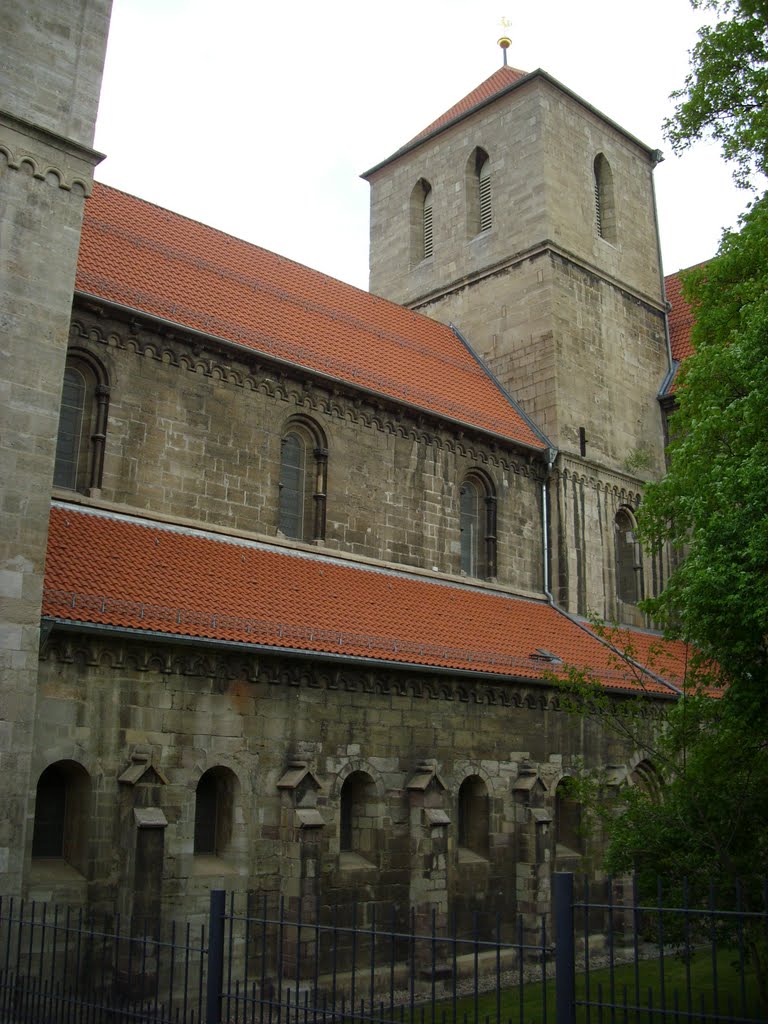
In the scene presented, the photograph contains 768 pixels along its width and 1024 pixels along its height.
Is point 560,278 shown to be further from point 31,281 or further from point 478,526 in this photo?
point 31,281

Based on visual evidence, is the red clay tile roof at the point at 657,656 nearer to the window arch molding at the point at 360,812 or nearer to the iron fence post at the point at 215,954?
the window arch molding at the point at 360,812

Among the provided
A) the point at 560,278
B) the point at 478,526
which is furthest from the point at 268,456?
the point at 560,278

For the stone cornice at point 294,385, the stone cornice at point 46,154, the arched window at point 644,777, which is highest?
the stone cornice at point 46,154

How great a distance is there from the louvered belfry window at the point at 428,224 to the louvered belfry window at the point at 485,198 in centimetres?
209

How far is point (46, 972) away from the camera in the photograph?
43.1 feet

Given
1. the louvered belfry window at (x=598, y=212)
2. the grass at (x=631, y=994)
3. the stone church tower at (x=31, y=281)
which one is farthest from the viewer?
the louvered belfry window at (x=598, y=212)

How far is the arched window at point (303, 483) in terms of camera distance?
832 inches

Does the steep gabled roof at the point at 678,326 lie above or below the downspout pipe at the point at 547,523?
above

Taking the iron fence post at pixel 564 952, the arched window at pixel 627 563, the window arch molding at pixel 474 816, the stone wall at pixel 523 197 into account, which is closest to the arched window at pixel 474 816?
the window arch molding at pixel 474 816

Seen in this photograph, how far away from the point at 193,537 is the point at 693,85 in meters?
11.7

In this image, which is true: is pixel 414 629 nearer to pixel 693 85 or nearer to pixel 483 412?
pixel 483 412

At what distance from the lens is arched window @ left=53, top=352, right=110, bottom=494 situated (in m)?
18.0

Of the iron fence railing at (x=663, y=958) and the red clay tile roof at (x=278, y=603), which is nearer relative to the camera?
the iron fence railing at (x=663, y=958)

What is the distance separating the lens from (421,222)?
33.9m
